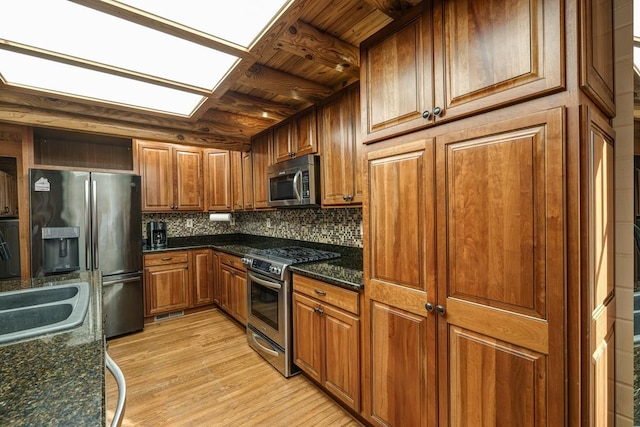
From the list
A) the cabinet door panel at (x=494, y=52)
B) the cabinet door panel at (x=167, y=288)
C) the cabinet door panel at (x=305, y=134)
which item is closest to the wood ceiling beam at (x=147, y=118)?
the cabinet door panel at (x=305, y=134)

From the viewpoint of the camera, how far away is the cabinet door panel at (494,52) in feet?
3.12

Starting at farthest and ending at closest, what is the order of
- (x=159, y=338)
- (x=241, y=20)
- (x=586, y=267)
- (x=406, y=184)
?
(x=159, y=338) < (x=406, y=184) < (x=241, y=20) < (x=586, y=267)

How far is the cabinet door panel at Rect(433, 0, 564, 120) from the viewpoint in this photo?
3.12 feet

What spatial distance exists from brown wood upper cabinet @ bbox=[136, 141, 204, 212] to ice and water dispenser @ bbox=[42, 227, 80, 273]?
31.3 inches

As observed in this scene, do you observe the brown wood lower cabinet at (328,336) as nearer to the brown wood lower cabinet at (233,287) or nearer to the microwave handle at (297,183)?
the microwave handle at (297,183)

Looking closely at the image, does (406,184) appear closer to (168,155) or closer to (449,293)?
(449,293)

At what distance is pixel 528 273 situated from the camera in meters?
1.01

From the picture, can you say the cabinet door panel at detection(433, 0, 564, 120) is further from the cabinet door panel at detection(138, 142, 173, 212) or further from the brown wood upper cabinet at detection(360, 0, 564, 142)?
the cabinet door panel at detection(138, 142, 173, 212)

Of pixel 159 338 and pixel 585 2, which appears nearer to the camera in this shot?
pixel 585 2

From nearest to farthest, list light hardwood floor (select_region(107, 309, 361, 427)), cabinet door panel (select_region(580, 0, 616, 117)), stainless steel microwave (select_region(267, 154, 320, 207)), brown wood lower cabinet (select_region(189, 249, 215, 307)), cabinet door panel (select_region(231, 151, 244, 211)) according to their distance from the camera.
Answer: cabinet door panel (select_region(580, 0, 616, 117)), light hardwood floor (select_region(107, 309, 361, 427)), stainless steel microwave (select_region(267, 154, 320, 207)), brown wood lower cabinet (select_region(189, 249, 215, 307)), cabinet door panel (select_region(231, 151, 244, 211))

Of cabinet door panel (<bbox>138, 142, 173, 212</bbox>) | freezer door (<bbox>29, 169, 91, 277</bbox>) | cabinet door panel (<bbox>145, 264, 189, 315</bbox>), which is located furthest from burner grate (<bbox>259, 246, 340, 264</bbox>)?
freezer door (<bbox>29, 169, 91, 277</bbox>)

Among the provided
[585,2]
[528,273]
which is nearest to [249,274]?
[528,273]

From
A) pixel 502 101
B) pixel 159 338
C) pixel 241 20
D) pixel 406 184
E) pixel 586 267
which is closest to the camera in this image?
pixel 586 267

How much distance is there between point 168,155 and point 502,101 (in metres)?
3.73
